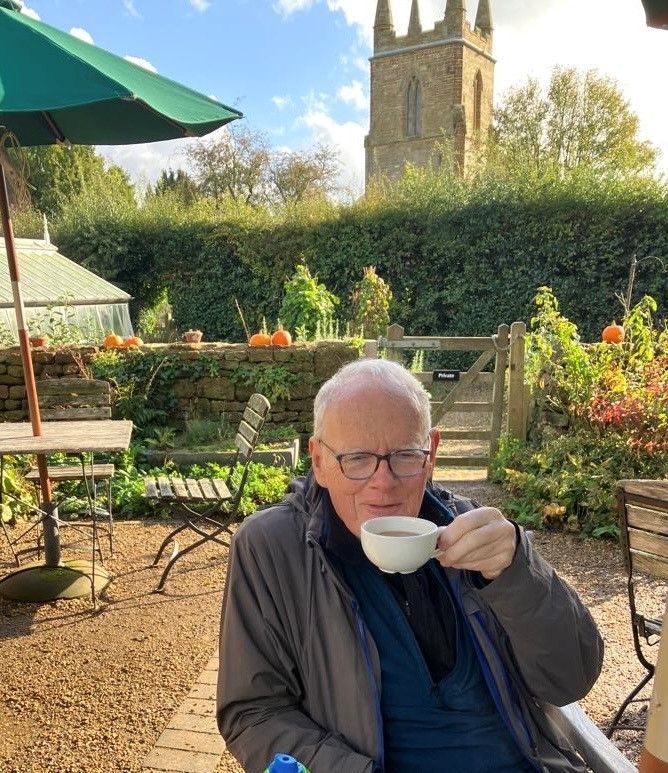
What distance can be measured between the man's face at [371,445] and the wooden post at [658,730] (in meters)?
0.85

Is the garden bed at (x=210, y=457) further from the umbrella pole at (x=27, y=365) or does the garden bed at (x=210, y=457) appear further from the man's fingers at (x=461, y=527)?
the man's fingers at (x=461, y=527)

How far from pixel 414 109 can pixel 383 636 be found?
36.6 m

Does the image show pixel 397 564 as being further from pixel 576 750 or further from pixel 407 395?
pixel 576 750

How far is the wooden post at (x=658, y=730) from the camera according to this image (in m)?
→ 0.75

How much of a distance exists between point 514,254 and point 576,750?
1259cm

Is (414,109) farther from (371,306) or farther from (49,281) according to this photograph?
(49,281)

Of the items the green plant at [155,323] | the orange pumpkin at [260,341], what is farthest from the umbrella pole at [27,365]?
the green plant at [155,323]

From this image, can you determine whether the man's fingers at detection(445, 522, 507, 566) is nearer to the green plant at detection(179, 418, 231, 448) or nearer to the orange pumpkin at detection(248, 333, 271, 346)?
the green plant at detection(179, 418, 231, 448)

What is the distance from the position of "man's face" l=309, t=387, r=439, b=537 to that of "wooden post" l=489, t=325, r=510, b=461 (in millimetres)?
6224

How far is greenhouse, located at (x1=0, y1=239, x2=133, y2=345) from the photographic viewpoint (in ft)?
36.3

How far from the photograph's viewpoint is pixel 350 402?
162 cm

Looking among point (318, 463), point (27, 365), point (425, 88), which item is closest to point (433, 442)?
point (318, 463)

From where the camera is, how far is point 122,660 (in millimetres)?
3412

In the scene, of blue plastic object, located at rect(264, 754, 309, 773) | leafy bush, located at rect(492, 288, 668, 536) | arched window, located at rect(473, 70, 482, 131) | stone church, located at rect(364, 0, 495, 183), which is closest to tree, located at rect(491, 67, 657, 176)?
stone church, located at rect(364, 0, 495, 183)
